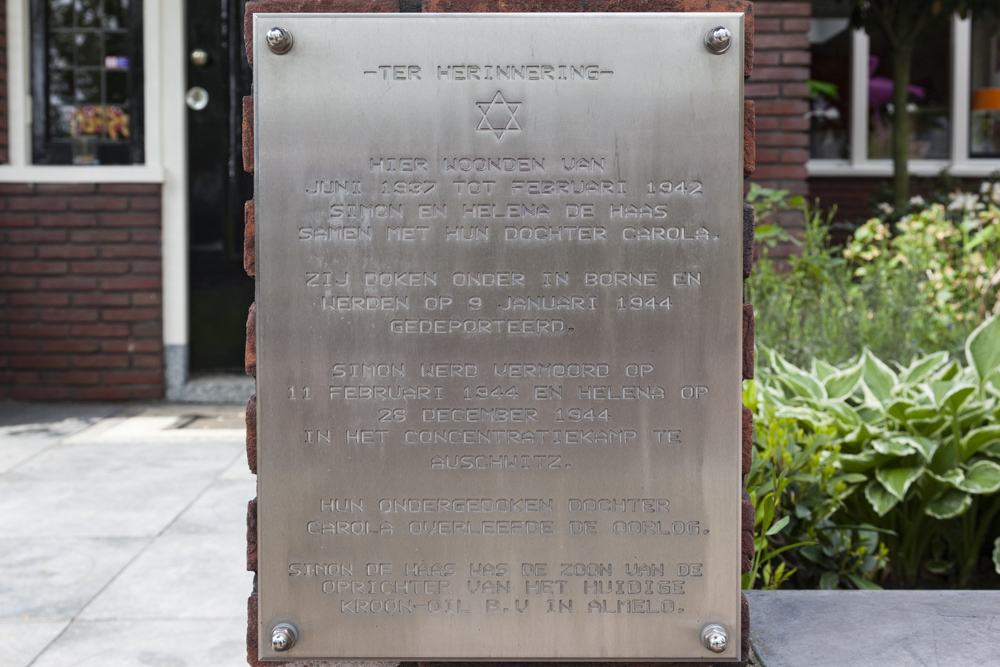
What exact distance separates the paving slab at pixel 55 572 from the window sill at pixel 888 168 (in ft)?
21.7

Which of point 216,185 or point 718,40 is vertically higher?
point 216,185

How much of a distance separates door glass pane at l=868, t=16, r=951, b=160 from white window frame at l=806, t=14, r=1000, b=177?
15 centimetres

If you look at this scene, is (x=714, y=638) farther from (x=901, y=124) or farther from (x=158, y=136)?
(x=901, y=124)

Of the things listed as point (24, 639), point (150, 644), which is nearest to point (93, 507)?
point (24, 639)

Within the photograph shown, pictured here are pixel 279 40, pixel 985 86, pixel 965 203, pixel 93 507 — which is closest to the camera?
pixel 279 40

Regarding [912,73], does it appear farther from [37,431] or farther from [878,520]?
[37,431]

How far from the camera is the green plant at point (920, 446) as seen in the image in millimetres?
2494

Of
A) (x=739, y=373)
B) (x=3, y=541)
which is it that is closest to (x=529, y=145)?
(x=739, y=373)

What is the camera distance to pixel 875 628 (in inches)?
76.3

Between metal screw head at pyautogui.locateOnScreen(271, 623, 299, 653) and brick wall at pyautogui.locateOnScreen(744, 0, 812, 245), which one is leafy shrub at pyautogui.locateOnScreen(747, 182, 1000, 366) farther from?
metal screw head at pyautogui.locateOnScreen(271, 623, 299, 653)

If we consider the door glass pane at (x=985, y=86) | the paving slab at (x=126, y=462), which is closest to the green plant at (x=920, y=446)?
the paving slab at (x=126, y=462)

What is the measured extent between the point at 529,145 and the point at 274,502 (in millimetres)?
753

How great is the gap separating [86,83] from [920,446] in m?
5.05

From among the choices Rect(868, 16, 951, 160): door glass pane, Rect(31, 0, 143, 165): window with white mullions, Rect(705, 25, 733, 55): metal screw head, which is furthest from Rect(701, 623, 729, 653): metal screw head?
Rect(868, 16, 951, 160): door glass pane
